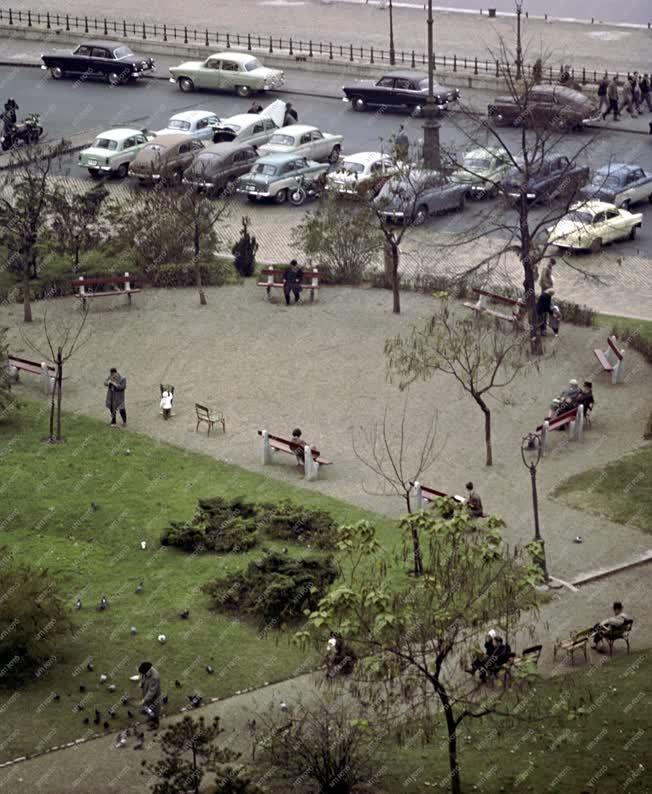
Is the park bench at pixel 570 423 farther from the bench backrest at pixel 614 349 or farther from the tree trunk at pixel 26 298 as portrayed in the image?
the tree trunk at pixel 26 298

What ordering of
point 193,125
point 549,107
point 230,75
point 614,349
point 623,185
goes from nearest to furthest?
point 614,349
point 623,185
point 549,107
point 193,125
point 230,75

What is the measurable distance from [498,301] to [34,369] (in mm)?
9751

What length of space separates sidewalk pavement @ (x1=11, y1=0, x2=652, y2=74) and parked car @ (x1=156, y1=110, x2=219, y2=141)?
38.5ft

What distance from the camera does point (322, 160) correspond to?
5022 cm

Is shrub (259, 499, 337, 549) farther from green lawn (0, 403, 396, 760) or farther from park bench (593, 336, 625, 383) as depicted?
park bench (593, 336, 625, 383)

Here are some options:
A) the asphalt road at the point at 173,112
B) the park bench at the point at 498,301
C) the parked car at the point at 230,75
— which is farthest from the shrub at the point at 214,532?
the parked car at the point at 230,75

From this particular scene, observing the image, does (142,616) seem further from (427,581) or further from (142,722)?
(427,581)

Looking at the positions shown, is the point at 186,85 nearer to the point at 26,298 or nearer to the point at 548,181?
the point at 548,181

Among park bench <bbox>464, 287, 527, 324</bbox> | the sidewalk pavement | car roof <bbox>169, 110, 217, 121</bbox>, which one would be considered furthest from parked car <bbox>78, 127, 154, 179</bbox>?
the sidewalk pavement

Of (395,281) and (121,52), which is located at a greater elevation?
(121,52)

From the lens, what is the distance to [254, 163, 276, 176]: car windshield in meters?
46.3

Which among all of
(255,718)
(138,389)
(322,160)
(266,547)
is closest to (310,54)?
(322,160)

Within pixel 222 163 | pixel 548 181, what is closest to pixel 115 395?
pixel 548 181

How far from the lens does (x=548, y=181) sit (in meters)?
42.0
